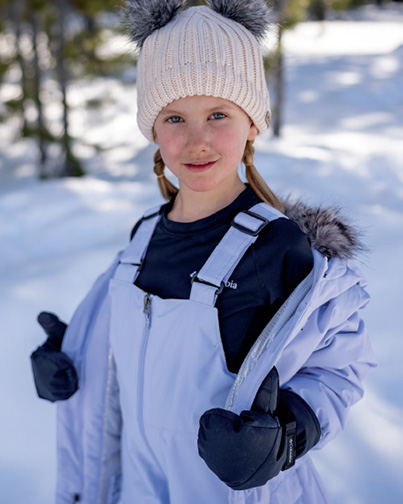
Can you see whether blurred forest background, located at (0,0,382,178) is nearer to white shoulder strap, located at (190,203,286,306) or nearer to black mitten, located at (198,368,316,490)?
white shoulder strap, located at (190,203,286,306)

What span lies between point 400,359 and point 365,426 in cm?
35

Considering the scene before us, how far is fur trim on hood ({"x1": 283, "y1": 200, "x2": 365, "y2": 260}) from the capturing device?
1378mm

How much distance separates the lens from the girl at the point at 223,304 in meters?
1.23

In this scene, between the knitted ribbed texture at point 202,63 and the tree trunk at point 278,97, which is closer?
the knitted ribbed texture at point 202,63

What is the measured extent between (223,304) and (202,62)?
0.61 metres

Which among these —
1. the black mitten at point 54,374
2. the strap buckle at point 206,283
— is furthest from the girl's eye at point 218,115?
the black mitten at point 54,374

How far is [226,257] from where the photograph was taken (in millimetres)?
1323

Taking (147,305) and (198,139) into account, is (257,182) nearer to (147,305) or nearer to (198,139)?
(198,139)

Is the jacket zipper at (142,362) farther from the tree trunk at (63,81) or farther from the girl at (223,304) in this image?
the tree trunk at (63,81)

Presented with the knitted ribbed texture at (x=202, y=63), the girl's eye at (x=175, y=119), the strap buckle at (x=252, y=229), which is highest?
the knitted ribbed texture at (x=202, y=63)

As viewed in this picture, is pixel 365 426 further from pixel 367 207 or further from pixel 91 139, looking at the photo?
pixel 91 139

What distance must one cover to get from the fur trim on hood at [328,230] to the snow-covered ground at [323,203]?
0.26 meters

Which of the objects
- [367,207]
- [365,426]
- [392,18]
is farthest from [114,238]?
[392,18]

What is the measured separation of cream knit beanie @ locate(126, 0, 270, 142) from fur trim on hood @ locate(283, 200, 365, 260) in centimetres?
30
